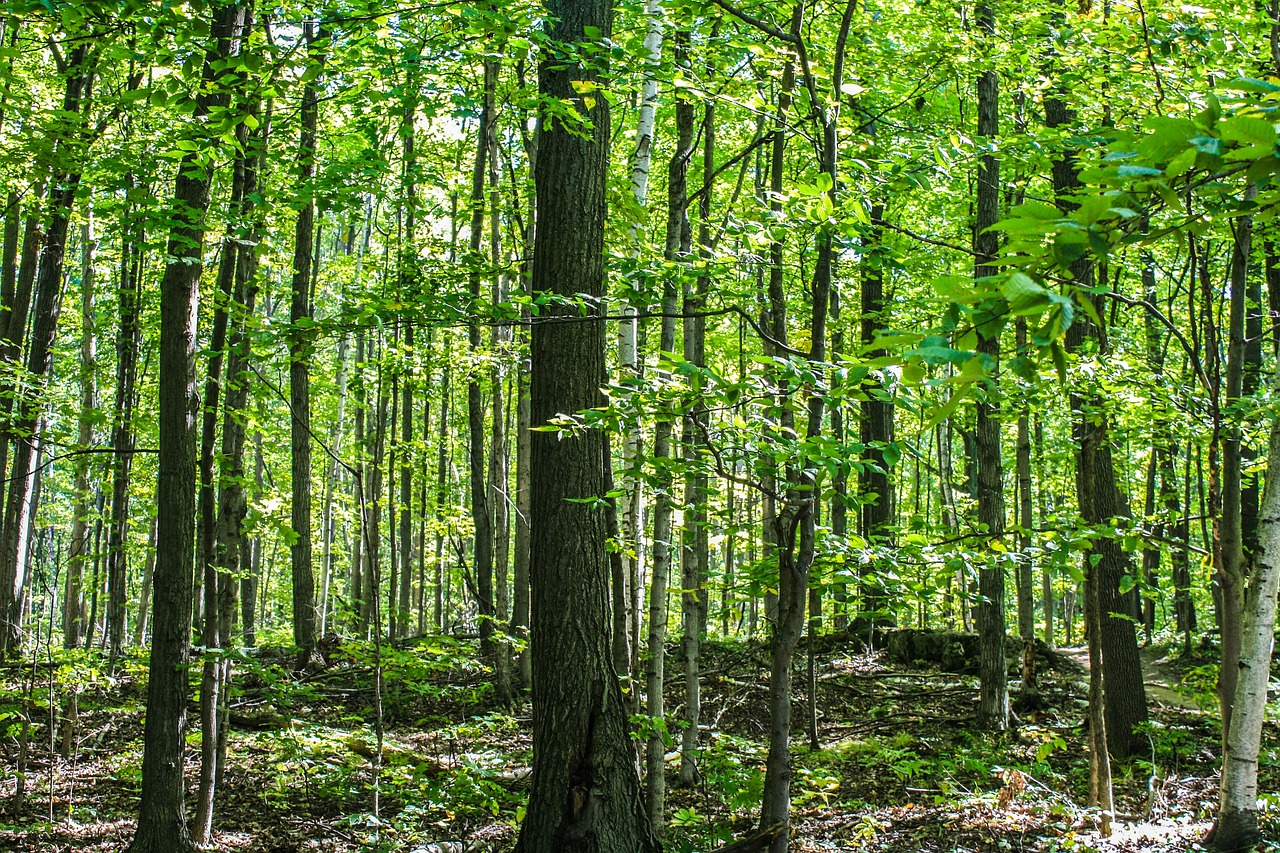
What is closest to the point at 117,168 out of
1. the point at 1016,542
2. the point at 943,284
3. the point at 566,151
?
the point at 566,151

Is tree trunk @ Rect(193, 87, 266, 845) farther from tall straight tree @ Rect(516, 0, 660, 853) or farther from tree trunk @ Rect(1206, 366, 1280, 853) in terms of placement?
tree trunk @ Rect(1206, 366, 1280, 853)

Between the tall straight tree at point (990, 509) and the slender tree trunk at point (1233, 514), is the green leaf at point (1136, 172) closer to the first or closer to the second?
the slender tree trunk at point (1233, 514)

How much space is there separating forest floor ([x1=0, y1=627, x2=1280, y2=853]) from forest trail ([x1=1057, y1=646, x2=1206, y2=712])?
0.18 meters

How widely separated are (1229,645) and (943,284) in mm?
4893

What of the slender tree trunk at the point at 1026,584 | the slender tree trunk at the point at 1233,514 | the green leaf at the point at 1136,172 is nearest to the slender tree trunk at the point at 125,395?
the green leaf at the point at 1136,172

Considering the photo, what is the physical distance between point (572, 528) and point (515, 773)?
352cm

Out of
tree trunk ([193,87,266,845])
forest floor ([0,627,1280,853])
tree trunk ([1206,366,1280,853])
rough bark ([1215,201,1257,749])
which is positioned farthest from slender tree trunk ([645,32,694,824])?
rough bark ([1215,201,1257,749])

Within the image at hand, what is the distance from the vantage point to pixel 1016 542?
4.84 meters

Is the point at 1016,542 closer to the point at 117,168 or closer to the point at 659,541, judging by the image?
the point at 659,541

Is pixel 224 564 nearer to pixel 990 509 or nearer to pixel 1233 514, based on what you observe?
pixel 1233 514

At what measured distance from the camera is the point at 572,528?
171 inches

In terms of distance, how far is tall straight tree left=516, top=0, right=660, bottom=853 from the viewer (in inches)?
160

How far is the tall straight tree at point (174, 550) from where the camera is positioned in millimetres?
4695

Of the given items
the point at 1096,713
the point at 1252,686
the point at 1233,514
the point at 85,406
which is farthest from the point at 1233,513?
the point at 85,406
